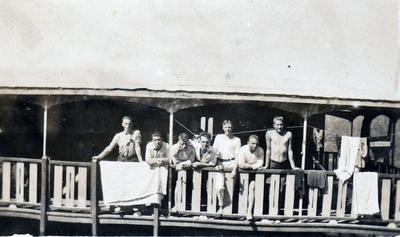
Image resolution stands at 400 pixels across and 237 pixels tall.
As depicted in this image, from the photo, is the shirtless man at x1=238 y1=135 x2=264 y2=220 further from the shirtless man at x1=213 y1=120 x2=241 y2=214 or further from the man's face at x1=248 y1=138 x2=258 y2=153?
the shirtless man at x1=213 y1=120 x2=241 y2=214

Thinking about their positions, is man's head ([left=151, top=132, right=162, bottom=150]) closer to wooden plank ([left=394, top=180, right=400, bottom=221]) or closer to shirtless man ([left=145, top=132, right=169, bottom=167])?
shirtless man ([left=145, top=132, right=169, bottom=167])

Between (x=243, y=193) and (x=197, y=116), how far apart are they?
326 centimetres

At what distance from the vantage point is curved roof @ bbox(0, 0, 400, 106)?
11.1 metres

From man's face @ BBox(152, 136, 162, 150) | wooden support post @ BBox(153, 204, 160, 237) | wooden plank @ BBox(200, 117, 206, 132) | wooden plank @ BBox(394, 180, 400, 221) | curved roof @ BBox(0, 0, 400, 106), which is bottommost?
wooden support post @ BBox(153, 204, 160, 237)

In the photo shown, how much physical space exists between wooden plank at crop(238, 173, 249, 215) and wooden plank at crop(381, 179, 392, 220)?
2867 mm

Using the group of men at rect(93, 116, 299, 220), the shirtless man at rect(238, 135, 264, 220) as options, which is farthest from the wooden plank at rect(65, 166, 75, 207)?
the shirtless man at rect(238, 135, 264, 220)

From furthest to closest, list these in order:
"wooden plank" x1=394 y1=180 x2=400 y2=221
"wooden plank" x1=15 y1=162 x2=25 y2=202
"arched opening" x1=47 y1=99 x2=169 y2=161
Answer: "arched opening" x1=47 y1=99 x2=169 y2=161, "wooden plank" x1=15 y1=162 x2=25 y2=202, "wooden plank" x1=394 y1=180 x2=400 y2=221

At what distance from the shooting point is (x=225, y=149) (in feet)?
29.1

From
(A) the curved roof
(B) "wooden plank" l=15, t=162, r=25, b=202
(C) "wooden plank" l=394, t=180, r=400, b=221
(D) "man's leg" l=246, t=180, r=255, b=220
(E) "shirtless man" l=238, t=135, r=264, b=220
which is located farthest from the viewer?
(A) the curved roof

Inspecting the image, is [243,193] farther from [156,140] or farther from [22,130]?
[22,130]

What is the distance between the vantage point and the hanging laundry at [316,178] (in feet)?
29.2

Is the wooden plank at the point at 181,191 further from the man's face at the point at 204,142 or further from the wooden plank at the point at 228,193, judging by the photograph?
the wooden plank at the point at 228,193

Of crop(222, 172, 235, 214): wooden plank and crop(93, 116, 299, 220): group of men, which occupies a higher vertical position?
crop(93, 116, 299, 220): group of men

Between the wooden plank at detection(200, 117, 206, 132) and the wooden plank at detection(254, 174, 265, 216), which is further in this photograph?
the wooden plank at detection(200, 117, 206, 132)
